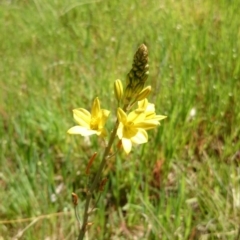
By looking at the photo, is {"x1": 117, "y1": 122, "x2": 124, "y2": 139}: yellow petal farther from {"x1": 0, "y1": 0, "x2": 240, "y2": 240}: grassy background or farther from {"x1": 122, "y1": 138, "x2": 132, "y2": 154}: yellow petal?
{"x1": 0, "y1": 0, "x2": 240, "y2": 240}: grassy background

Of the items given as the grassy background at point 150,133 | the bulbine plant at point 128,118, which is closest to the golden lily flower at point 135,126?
the bulbine plant at point 128,118

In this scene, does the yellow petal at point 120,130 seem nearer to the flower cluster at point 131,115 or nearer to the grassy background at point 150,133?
the flower cluster at point 131,115

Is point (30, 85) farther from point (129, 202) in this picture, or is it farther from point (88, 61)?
point (129, 202)

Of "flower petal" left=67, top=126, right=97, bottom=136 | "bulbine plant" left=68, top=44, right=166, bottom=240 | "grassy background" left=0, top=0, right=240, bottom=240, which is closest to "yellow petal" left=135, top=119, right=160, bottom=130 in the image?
"bulbine plant" left=68, top=44, right=166, bottom=240

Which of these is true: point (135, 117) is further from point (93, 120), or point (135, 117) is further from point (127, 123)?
point (93, 120)

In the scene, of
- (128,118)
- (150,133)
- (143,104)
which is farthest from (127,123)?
(150,133)

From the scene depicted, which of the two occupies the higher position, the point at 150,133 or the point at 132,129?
the point at 132,129
